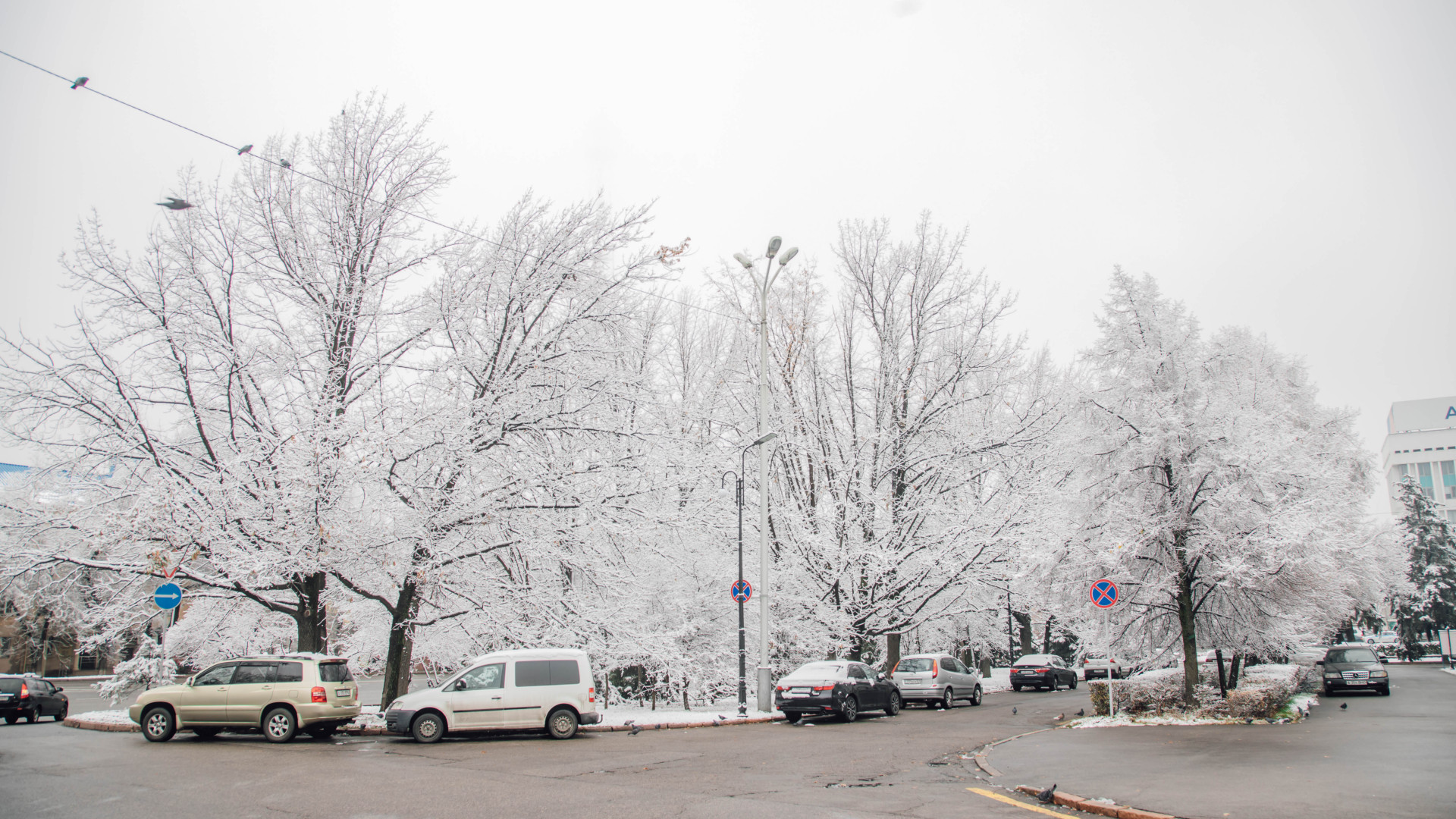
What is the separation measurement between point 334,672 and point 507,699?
320 centimetres

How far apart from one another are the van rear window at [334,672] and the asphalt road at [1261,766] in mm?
11330

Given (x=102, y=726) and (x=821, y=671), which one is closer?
(x=102, y=726)

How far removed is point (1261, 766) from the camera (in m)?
9.98

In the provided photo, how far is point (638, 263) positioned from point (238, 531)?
955cm

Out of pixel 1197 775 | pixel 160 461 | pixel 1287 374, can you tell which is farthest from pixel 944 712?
pixel 1287 374

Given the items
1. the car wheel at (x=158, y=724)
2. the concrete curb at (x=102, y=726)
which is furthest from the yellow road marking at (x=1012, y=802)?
the concrete curb at (x=102, y=726)

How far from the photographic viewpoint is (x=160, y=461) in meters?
15.9

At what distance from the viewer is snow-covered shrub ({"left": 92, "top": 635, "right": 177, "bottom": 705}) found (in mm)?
19906

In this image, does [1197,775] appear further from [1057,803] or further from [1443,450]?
[1443,450]

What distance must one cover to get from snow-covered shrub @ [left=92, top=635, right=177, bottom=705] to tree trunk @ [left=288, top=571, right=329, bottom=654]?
17.8 feet

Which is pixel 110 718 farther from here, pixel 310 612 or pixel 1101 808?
pixel 1101 808

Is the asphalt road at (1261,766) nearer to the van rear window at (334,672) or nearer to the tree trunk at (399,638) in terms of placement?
the van rear window at (334,672)

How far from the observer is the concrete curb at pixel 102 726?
1716 cm

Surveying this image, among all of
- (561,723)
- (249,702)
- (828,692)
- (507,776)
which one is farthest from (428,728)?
Answer: (828,692)
